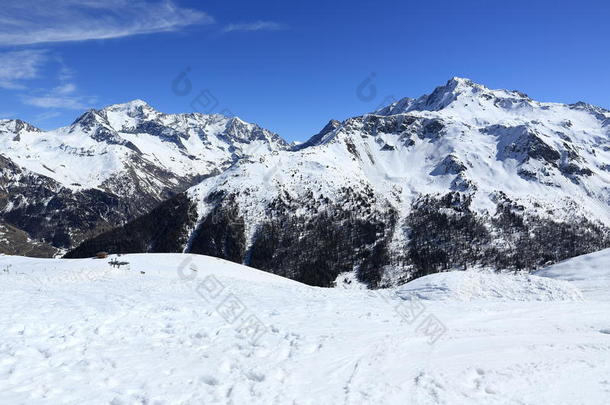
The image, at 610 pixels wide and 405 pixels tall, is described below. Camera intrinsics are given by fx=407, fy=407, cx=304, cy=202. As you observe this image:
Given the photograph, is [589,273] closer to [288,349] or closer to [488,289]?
[488,289]

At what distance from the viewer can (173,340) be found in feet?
56.5

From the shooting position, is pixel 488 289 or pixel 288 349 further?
pixel 488 289

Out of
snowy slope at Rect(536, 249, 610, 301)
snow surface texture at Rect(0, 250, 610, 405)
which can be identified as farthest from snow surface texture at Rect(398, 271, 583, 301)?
snowy slope at Rect(536, 249, 610, 301)

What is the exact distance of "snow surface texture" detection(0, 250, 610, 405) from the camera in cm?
1266

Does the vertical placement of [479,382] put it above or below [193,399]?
below

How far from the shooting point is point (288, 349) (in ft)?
54.2

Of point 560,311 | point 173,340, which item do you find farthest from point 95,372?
point 560,311

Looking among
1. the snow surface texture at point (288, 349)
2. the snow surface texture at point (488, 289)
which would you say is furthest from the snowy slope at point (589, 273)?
the snow surface texture at point (288, 349)

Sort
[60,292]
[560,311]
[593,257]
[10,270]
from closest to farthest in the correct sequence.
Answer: [560,311] < [60,292] < [10,270] < [593,257]

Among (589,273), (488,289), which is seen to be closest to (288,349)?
(488,289)

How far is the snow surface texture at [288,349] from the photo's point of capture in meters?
12.7

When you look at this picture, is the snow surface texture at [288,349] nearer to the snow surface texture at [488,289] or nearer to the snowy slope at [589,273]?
the snow surface texture at [488,289]

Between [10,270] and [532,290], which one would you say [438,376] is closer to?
[532,290]

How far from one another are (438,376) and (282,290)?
59.0 feet
